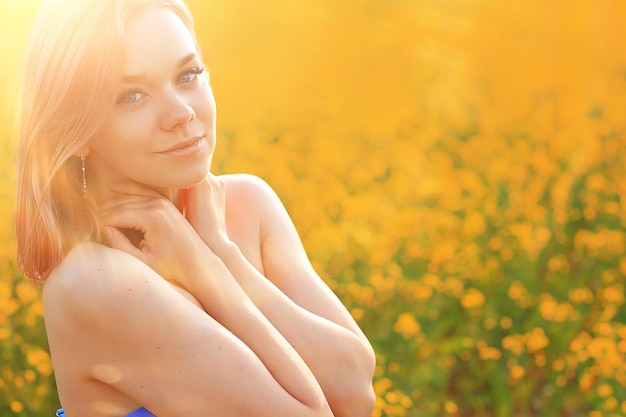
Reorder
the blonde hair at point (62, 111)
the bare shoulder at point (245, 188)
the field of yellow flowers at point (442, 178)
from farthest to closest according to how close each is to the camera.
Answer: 1. the field of yellow flowers at point (442, 178)
2. the bare shoulder at point (245, 188)
3. the blonde hair at point (62, 111)

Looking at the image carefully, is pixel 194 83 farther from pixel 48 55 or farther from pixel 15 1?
pixel 15 1

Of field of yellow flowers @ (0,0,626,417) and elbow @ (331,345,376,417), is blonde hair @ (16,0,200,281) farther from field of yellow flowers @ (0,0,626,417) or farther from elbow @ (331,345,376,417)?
elbow @ (331,345,376,417)

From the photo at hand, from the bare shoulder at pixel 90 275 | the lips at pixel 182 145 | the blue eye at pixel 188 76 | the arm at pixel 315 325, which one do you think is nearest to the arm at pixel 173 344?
the bare shoulder at pixel 90 275

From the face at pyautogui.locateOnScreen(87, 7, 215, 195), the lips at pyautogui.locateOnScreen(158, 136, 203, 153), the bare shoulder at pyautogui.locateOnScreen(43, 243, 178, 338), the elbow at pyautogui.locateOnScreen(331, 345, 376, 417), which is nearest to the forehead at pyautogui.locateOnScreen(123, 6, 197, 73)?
the face at pyautogui.locateOnScreen(87, 7, 215, 195)

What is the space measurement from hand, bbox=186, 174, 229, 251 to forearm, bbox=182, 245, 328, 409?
79 mm

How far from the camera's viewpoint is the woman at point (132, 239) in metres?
2.04

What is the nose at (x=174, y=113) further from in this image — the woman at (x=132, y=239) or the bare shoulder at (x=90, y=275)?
the bare shoulder at (x=90, y=275)

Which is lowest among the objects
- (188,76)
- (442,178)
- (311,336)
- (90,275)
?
(442,178)

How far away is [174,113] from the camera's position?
2.05 metres

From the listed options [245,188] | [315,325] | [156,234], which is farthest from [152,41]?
[315,325]

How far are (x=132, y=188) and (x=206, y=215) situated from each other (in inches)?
7.1

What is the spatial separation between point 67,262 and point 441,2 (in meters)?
4.20

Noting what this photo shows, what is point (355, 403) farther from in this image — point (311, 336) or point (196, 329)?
point (196, 329)

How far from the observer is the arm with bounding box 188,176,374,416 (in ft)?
7.35
